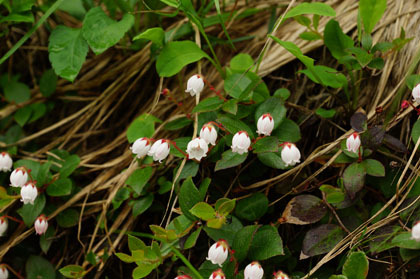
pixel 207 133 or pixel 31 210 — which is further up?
pixel 207 133

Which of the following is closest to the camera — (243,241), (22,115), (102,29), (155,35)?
(243,241)

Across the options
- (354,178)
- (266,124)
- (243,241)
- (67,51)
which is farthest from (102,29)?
(354,178)

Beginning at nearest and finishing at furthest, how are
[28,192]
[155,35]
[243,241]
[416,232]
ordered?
[416,232] → [243,241] → [28,192] → [155,35]

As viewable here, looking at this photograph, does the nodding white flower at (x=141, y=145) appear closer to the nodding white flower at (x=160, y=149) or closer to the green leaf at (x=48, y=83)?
the nodding white flower at (x=160, y=149)

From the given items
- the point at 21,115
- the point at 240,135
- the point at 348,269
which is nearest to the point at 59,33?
the point at 21,115

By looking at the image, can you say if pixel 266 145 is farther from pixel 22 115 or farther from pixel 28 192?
pixel 22 115

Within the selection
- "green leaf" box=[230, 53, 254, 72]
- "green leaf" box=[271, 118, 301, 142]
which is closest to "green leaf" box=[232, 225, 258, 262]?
"green leaf" box=[271, 118, 301, 142]

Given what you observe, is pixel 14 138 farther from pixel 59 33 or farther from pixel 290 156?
pixel 290 156

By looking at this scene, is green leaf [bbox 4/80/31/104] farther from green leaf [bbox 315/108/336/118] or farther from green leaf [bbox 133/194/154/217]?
green leaf [bbox 315/108/336/118]
